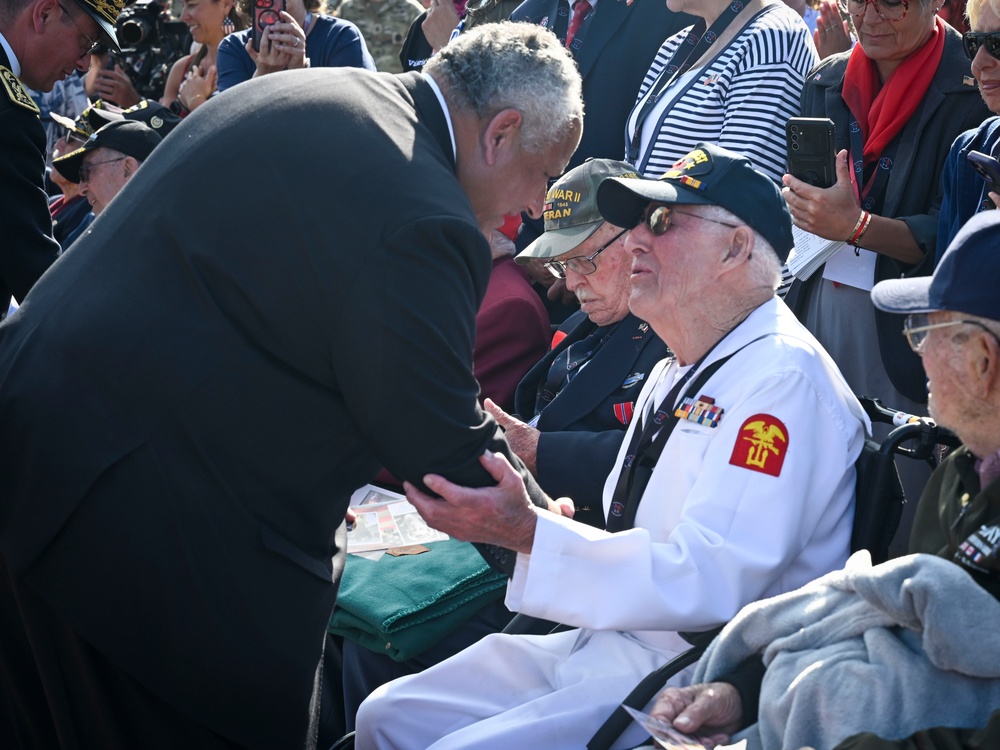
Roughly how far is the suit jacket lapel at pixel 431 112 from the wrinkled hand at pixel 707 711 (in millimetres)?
1265

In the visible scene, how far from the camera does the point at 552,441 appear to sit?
3742mm

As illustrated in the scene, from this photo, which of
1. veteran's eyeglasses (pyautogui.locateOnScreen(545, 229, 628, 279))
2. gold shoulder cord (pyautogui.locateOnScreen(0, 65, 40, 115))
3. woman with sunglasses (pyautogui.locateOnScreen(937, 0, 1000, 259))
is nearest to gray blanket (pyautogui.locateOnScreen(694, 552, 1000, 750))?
woman with sunglasses (pyautogui.locateOnScreen(937, 0, 1000, 259))

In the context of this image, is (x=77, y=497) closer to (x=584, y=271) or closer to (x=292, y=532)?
(x=292, y=532)

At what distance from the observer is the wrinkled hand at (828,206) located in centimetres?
372

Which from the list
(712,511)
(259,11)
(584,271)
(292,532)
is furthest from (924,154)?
(259,11)

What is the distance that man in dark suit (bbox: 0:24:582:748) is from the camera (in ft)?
7.39

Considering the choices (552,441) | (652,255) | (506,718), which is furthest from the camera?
(552,441)

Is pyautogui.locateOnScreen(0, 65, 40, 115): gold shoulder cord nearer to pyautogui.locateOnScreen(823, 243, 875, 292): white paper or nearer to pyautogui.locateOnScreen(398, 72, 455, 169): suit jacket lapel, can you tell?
pyautogui.locateOnScreen(398, 72, 455, 169): suit jacket lapel

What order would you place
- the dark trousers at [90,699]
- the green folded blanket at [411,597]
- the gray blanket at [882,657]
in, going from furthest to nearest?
1. the green folded blanket at [411,597]
2. the dark trousers at [90,699]
3. the gray blanket at [882,657]

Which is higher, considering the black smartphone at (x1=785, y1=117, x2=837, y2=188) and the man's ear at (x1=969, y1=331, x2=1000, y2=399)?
the man's ear at (x1=969, y1=331, x2=1000, y2=399)

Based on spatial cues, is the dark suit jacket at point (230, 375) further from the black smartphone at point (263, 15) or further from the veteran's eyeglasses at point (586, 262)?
the black smartphone at point (263, 15)

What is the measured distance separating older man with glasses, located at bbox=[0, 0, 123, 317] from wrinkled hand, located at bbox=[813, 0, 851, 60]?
3.14 m

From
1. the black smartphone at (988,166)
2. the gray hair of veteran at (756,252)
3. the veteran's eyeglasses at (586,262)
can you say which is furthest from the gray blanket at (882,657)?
the veteran's eyeglasses at (586,262)

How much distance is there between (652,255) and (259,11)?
3745 millimetres
